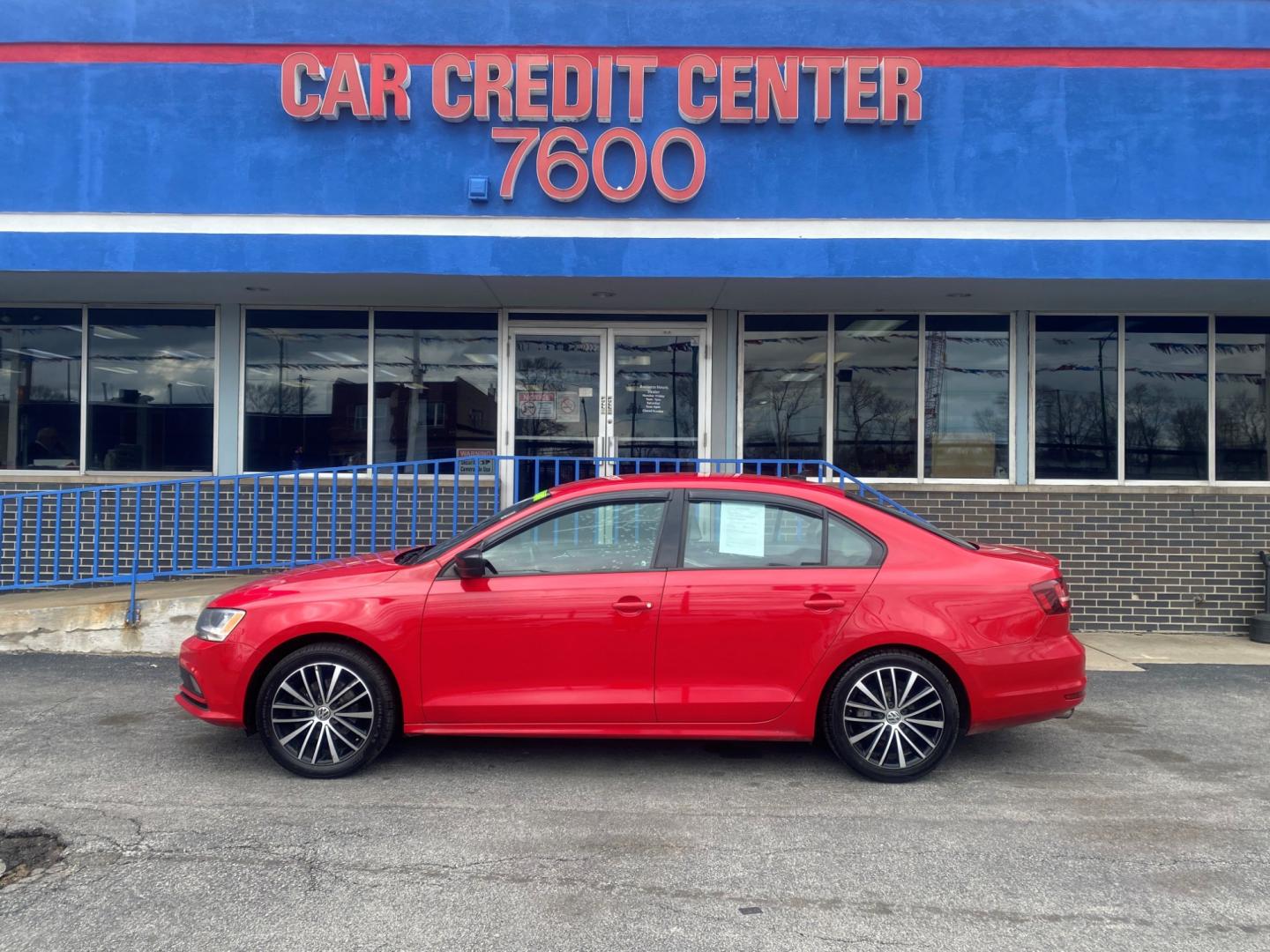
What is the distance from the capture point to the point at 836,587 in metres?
5.06

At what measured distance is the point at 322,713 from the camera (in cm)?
502

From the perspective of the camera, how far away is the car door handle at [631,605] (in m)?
5.02

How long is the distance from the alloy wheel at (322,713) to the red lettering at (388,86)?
5.89 metres

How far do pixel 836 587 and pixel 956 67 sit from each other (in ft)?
20.5

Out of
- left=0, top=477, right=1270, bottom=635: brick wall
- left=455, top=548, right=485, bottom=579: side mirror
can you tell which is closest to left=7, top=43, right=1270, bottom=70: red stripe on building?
left=0, top=477, right=1270, bottom=635: brick wall

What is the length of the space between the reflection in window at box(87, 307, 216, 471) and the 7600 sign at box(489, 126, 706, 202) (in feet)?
13.0

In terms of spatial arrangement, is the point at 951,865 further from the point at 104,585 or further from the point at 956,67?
the point at 104,585

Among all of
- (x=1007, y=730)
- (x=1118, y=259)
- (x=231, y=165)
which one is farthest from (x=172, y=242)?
(x=1118, y=259)

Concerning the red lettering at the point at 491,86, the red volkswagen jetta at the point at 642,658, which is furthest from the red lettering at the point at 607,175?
the red volkswagen jetta at the point at 642,658

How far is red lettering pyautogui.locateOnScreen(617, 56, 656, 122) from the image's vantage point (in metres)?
8.91

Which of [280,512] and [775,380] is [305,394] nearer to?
[280,512]

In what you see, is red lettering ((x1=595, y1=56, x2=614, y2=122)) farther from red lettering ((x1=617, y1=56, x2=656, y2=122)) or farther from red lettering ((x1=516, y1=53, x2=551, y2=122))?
red lettering ((x1=516, y1=53, x2=551, y2=122))

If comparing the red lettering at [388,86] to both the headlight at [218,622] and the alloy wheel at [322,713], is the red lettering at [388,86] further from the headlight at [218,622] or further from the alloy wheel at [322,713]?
the alloy wheel at [322,713]

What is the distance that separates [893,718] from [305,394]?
7416 mm
